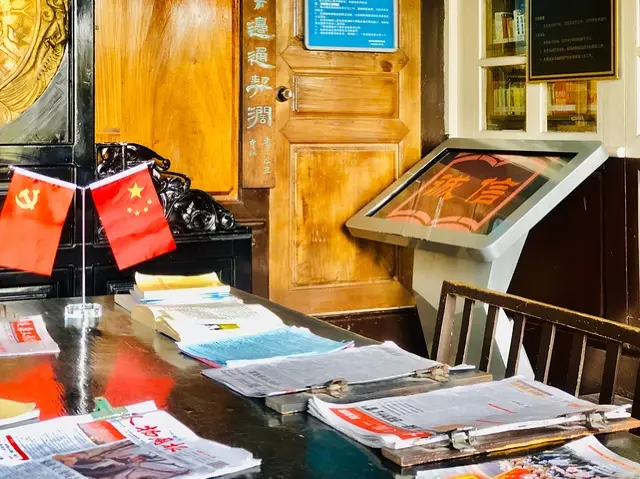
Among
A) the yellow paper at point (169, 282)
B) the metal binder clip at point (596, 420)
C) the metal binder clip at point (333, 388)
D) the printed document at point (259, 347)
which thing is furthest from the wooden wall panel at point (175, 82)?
the metal binder clip at point (596, 420)

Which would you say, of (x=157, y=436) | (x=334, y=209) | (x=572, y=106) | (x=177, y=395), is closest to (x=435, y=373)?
(x=177, y=395)

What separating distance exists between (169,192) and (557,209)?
1.73 m

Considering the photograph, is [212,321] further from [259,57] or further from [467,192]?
[259,57]

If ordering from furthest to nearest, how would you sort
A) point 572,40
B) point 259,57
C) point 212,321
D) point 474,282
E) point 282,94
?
point 282,94 → point 259,57 → point 572,40 → point 474,282 → point 212,321

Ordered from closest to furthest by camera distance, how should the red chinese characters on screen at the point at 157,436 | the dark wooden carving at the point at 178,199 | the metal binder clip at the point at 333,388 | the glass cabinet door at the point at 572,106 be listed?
the red chinese characters on screen at the point at 157,436 < the metal binder clip at the point at 333,388 < the dark wooden carving at the point at 178,199 < the glass cabinet door at the point at 572,106

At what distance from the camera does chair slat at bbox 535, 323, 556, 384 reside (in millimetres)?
1883

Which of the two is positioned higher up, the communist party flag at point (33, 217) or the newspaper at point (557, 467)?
the communist party flag at point (33, 217)

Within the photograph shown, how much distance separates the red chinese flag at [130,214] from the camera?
263 centimetres

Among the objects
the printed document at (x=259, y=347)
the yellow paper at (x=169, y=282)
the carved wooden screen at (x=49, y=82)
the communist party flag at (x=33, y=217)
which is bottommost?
the printed document at (x=259, y=347)

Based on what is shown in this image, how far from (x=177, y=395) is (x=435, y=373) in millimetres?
489

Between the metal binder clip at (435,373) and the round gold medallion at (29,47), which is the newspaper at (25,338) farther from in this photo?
the round gold medallion at (29,47)

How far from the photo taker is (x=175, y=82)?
14.0 ft

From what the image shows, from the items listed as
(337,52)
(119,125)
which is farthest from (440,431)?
(337,52)

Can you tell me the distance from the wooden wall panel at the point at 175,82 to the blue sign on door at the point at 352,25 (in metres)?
0.42
